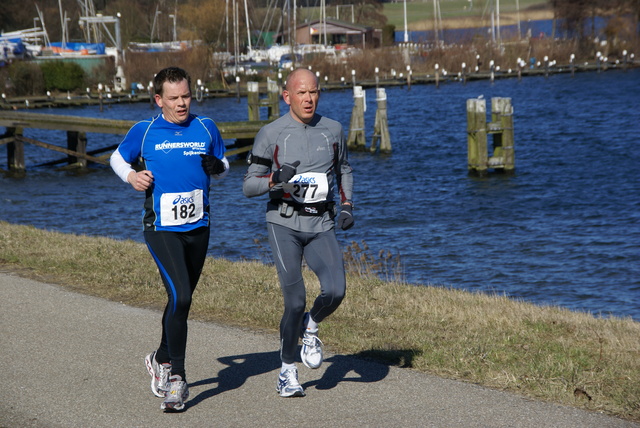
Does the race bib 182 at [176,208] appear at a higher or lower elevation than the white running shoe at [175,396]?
higher

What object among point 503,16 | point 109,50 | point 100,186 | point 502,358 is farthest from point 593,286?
point 503,16

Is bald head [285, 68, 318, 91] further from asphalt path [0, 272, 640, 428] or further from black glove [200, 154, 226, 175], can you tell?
asphalt path [0, 272, 640, 428]

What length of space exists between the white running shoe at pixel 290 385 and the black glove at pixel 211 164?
1396 millimetres

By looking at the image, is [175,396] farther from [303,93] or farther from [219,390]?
[303,93]

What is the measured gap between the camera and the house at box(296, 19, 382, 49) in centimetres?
9700

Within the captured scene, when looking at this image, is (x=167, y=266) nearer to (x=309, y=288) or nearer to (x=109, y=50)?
(x=309, y=288)

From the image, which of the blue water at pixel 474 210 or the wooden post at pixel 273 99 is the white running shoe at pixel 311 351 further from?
the wooden post at pixel 273 99

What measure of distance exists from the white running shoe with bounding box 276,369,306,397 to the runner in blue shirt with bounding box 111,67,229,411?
622 millimetres

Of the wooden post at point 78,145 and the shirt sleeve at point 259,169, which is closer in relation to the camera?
the shirt sleeve at point 259,169

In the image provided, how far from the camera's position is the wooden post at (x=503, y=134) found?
25.7m

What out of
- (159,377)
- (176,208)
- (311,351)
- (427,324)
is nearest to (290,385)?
(311,351)

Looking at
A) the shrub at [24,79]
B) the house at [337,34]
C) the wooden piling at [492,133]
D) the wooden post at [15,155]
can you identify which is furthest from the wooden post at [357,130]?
the house at [337,34]

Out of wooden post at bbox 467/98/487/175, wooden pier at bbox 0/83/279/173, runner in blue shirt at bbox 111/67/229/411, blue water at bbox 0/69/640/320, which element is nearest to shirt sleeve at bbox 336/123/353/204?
runner in blue shirt at bbox 111/67/229/411

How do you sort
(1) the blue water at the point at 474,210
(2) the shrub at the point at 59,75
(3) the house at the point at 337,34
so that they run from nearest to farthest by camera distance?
(1) the blue water at the point at 474,210 < (2) the shrub at the point at 59,75 < (3) the house at the point at 337,34
